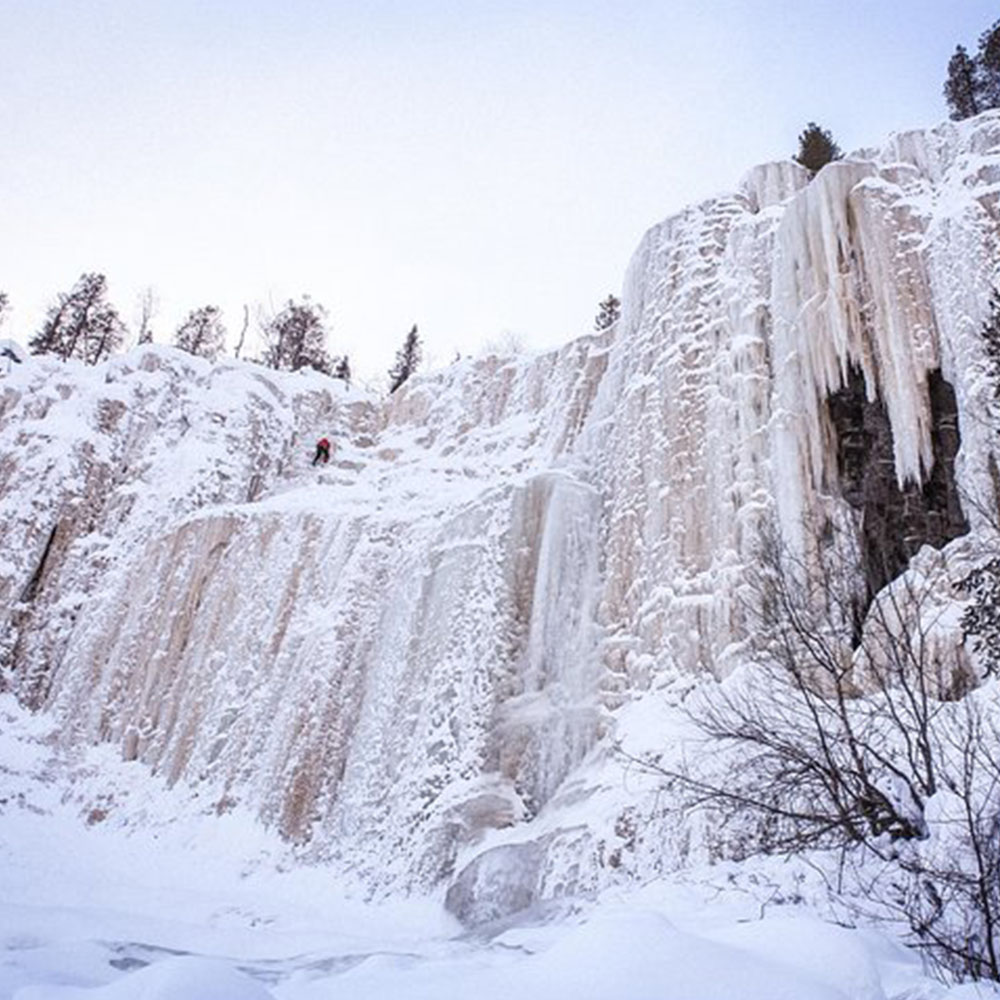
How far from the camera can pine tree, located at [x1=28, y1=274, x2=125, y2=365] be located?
122ft

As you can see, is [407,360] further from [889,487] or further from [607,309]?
[889,487]

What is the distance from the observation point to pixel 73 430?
25.2m

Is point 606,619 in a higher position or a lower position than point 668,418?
lower

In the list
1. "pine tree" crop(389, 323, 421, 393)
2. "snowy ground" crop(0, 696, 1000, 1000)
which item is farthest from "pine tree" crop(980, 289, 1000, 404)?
"pine tree" crop(389, 323, 421, 393)

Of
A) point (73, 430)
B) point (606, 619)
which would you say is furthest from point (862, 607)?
point (73, 430)

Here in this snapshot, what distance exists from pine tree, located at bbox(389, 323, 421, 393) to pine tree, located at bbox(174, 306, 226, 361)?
8.54 metres

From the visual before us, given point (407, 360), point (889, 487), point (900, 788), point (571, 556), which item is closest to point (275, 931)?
point (571, 556)

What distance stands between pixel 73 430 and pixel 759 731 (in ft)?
79.2

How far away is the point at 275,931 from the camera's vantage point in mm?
10469

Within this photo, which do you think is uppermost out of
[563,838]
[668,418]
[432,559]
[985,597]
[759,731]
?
[668,418]

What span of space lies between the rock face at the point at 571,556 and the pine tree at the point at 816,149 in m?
11.3

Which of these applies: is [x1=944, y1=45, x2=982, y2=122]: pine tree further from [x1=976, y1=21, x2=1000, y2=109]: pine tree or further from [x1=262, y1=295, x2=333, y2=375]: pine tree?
[x1=262, y1=295, x2=333, y2=375]: pine tree

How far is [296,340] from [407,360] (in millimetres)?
5451

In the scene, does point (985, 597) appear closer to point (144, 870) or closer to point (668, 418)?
point (668, 418)
